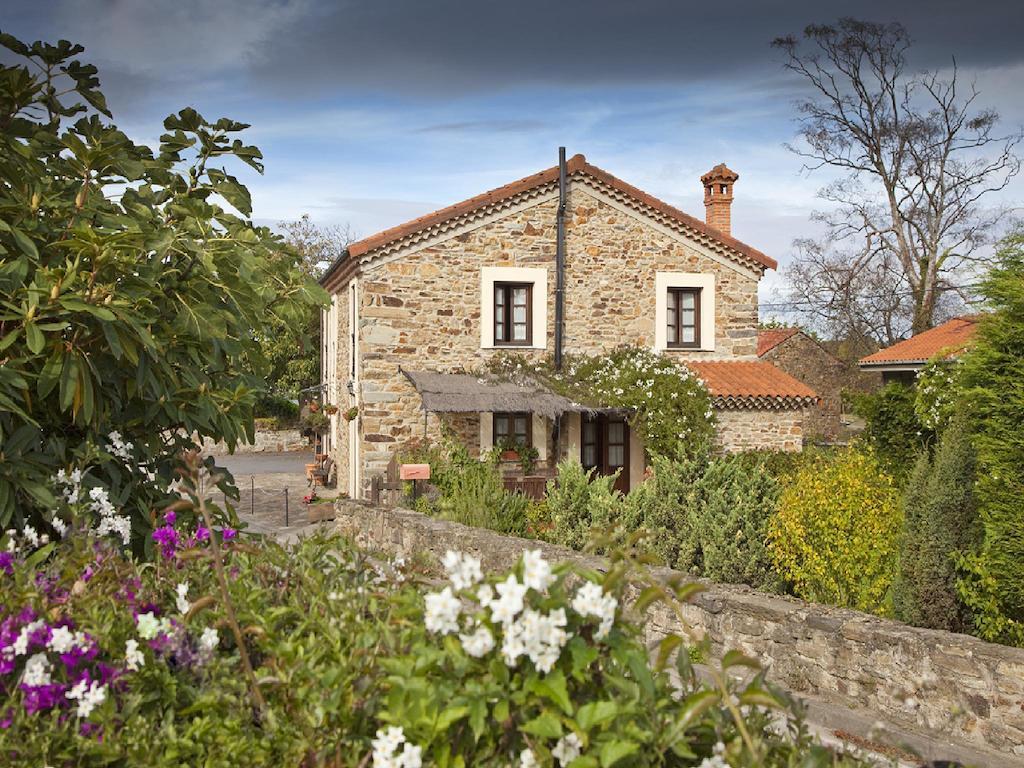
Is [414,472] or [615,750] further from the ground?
[615,750]

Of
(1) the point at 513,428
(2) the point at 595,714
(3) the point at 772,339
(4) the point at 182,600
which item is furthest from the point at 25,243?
(3) the point at 772,339

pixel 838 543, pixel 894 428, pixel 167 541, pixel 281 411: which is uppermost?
pixel 167 541

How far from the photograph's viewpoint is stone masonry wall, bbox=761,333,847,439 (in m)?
33.8

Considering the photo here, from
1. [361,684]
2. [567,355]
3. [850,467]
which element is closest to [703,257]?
[567,355]

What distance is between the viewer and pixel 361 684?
7.16 feet

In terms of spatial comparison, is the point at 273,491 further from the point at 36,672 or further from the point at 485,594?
the point at 485,594

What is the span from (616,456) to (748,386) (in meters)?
2.95

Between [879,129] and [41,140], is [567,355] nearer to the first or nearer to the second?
[41,140]

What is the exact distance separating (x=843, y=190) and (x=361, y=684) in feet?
102

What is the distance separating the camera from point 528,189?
1758 cm

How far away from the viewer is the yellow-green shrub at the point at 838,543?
920 centimetres

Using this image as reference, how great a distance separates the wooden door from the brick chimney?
5.42 m

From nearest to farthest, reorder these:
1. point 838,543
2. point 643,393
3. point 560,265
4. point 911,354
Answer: point 838,543 → point 643,393 → point 560,265 → point 911,354

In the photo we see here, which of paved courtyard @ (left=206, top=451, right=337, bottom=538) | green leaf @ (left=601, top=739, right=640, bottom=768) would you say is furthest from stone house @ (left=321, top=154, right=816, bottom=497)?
green leaf @ (left=601, top=739, right=640, bottom=768)
